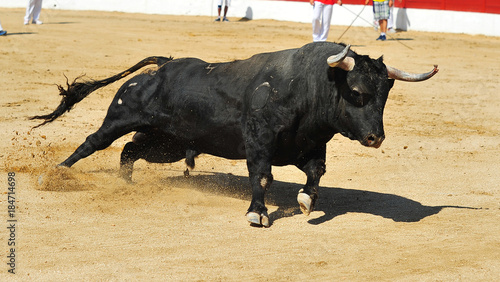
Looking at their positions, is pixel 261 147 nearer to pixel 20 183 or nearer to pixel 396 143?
pixel 20 183

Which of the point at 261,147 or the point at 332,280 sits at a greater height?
the point at 261,147

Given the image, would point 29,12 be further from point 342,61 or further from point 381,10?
point 342,61

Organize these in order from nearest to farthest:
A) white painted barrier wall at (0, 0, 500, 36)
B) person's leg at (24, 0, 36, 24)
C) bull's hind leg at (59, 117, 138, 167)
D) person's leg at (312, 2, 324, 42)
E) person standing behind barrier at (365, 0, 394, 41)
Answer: bull's hind leg at (59, 117, 138, 167)
person's leg at (312, 2, 324, 42)
person's leg at (24, 0, 36, 24)
person standing behind barrier at (365, 0, 394, 41)
white painted barrier wall at (0, 0, 500, 36)

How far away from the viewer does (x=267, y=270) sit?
3.91 meters

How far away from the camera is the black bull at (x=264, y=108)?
4.55 metres

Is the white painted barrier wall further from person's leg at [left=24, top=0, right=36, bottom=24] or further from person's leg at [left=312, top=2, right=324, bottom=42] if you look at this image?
person's leg at [left=312, top=2, right=324, bottom=42]

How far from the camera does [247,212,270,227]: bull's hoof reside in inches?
182

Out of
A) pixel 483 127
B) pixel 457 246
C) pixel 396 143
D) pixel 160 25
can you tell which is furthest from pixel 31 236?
pixel 160 25

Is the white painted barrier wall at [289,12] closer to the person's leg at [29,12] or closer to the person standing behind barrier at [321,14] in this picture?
the person's leg at [29,12]

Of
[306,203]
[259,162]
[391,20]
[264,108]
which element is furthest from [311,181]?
[391,20]

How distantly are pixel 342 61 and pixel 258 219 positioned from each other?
3.66ft

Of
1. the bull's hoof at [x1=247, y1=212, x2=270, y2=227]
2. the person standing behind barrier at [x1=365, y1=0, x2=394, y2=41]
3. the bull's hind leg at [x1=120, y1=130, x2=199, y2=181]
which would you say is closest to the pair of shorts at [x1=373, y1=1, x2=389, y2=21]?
the person standing behind barrier at [x1=365, y1=0, x2=394, y2=41]

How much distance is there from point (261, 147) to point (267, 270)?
3.46ft

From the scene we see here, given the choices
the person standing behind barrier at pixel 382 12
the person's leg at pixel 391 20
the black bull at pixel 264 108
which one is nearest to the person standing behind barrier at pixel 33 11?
the person standing behind barrier at pixel 382 12
